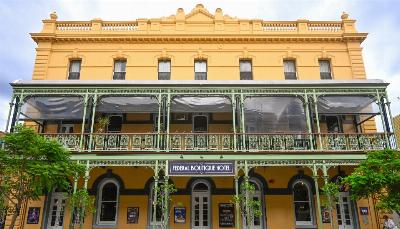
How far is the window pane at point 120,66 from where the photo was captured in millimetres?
18322

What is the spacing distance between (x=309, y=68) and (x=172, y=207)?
35.3ft

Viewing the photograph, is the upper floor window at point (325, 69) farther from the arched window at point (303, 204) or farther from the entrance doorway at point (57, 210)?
the entrance doorway at point (57, 210)

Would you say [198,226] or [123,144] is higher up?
[123,144]

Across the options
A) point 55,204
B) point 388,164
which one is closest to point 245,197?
point 388,164

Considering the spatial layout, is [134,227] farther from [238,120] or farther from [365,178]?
[365,178]

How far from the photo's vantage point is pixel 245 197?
12812 mm

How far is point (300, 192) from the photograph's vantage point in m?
15.3

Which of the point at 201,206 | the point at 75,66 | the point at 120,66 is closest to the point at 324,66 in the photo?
the point at 201,206

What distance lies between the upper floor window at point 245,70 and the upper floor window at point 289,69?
2.02m

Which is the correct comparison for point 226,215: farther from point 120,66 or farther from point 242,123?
point 120,66

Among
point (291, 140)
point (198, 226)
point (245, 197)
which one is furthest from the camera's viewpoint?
point (198, 226)

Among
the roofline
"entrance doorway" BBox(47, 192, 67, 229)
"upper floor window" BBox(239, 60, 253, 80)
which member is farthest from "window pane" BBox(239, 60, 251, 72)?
"entrance doorway" BBox(47, 192, 67, 229)

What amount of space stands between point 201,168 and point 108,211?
535cm

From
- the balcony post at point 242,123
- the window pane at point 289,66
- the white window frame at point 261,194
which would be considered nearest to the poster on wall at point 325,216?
the white window frame at point 261,194
